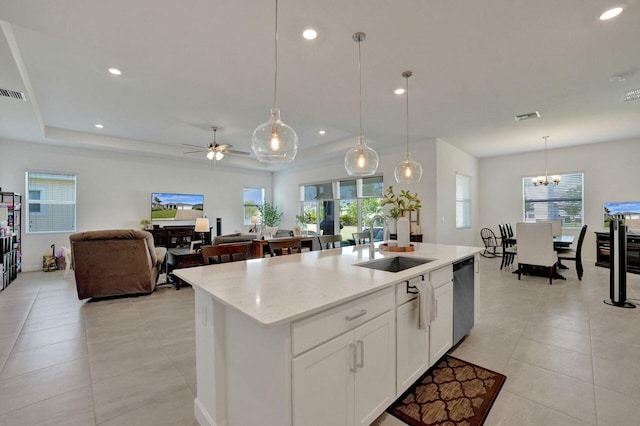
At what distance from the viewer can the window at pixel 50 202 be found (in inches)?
250

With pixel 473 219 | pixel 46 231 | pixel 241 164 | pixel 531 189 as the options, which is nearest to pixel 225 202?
pixel 241 164

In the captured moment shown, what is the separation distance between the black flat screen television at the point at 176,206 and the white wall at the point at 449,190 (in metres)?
6.65

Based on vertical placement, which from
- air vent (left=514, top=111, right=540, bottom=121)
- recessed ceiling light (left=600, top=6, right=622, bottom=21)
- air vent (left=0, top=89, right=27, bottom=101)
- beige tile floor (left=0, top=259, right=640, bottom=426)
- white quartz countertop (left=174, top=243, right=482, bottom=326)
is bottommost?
beige tile floor (left=0, top=259, right=640, bottom=426)

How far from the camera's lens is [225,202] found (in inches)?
358

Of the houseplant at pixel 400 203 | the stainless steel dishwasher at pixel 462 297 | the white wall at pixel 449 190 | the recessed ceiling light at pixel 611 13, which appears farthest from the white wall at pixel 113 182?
the recessed ceiling light at pixel 611 13

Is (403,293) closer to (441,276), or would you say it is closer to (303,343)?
(441,276)

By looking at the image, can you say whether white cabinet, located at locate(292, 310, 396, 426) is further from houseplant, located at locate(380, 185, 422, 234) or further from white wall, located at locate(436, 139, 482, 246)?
white wall, located at locate(436, 139, 482, 246)

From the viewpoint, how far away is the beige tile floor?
1.82 meters

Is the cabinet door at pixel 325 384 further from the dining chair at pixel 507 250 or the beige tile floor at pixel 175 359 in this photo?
the dining chair at pixel 507 250

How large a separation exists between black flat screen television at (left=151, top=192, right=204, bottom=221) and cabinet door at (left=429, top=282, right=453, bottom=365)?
7.64 m

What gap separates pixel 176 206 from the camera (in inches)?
317

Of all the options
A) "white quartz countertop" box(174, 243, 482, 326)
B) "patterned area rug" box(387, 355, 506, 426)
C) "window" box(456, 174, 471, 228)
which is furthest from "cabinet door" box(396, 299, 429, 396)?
"window" box(456, 174, 471, 228)

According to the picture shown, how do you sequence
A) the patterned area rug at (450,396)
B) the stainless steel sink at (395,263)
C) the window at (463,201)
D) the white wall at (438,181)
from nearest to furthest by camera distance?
the patterned area rug at (450,396) → the stainless steel sink at (395,263) → the white wall at (438,181) → the window at (463,201)

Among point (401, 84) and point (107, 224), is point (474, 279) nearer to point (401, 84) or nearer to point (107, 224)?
point (401, 84)
